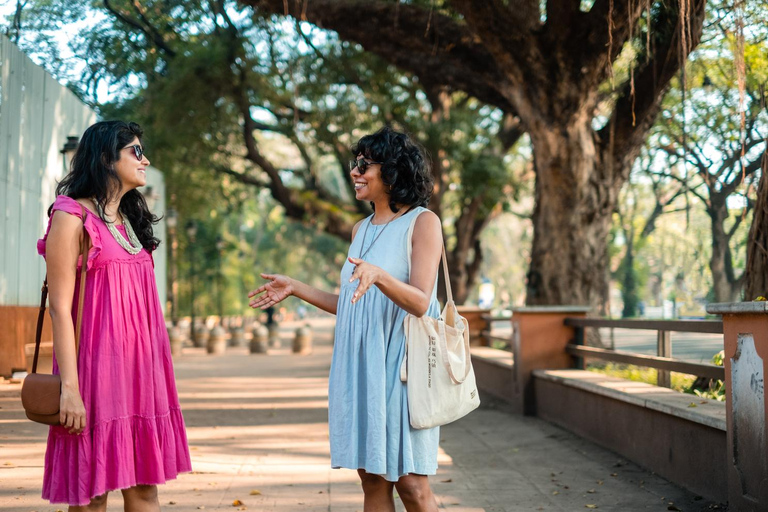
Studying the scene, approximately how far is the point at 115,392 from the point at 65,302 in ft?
1.27

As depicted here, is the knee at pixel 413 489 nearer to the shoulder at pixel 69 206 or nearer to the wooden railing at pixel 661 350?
the shoulder at pixel 69 206

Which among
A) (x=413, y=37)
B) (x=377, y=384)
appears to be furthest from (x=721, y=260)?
(x=377, y=384)

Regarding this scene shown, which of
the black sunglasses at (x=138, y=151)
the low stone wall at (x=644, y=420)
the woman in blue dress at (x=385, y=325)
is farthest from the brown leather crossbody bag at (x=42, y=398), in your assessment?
the low stone wall at (x=644, y=420)

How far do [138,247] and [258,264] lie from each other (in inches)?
2473

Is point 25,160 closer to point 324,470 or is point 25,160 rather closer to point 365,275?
point 324,470

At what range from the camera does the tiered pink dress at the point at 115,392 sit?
3.31m

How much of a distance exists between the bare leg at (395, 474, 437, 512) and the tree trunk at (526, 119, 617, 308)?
9.48m

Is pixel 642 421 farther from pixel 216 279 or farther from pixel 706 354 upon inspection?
pixel 216 279

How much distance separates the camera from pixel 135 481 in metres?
3.38

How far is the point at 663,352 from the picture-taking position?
8242mm

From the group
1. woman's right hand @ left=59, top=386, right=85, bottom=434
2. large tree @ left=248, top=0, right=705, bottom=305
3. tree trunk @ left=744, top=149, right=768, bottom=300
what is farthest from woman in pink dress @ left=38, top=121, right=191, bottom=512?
large tree @ left=248, top=0, right=705, bottom=305

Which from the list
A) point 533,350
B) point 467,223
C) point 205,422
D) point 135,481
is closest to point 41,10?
point 205,422

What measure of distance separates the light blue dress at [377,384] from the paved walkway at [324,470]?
2663 mm

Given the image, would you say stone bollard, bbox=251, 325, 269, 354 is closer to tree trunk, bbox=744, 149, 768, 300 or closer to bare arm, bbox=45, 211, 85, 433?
tree trunk, bbox=744, 149, 768, 300
